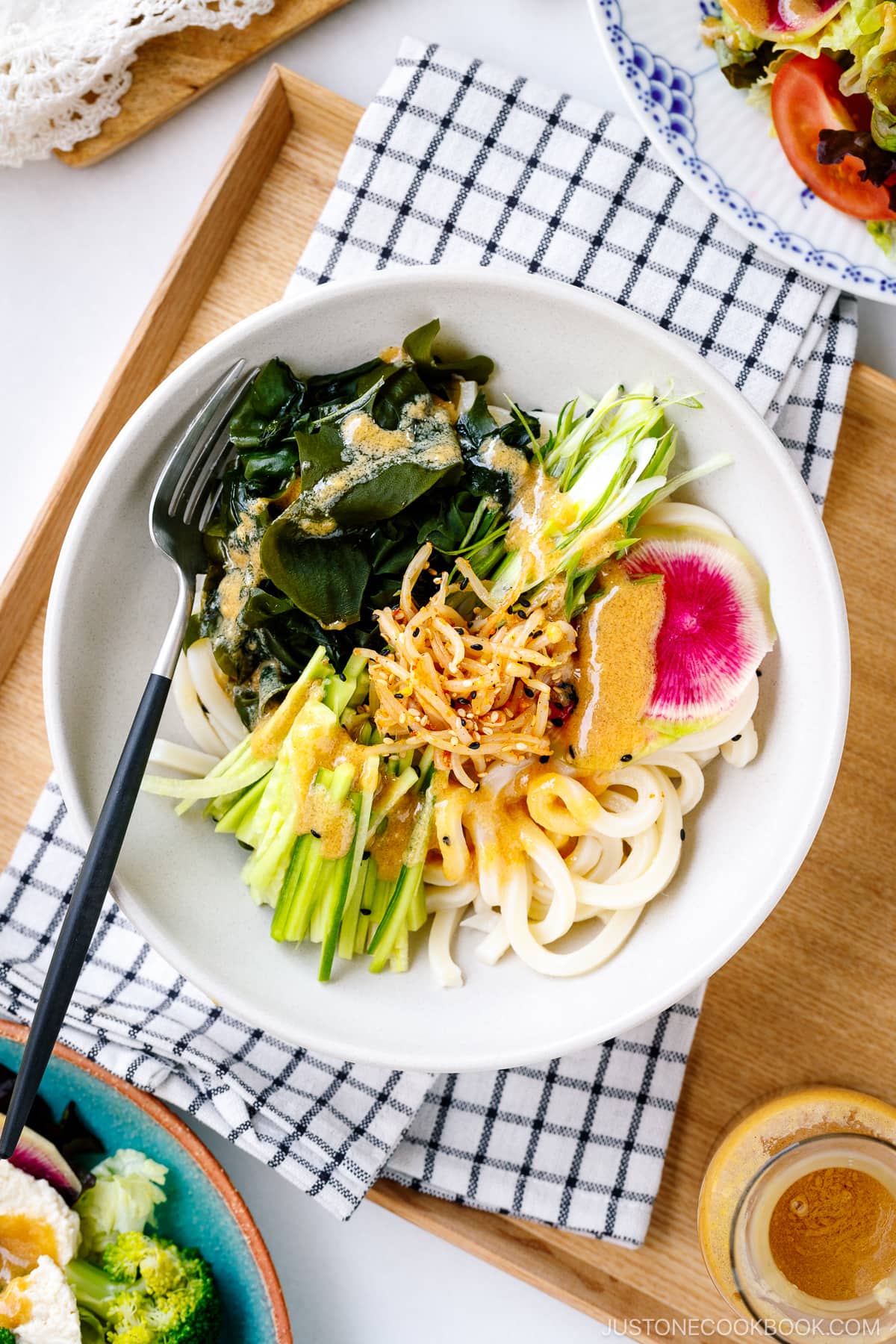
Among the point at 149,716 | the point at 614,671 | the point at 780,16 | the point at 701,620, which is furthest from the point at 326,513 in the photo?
the point at 780,16

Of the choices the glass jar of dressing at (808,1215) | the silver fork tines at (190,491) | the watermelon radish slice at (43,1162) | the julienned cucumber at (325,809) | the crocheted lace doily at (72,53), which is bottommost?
the watermelon radish slice at (43,1162)

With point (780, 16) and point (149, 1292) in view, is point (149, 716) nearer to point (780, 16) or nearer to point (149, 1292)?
point (149, 1292)

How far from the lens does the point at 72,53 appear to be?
8.63 feet

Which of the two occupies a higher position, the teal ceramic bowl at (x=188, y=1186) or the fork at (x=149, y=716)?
the fork at (x=149, y=716)

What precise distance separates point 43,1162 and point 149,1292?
413mm

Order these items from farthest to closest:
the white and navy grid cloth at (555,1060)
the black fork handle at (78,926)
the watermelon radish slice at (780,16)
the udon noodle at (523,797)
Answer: the white and navy grid cloth at (555,1060)
the watermelon radish slice at (780,16)
the udon noodle at (523,797)
the black fork handle at (78,926)

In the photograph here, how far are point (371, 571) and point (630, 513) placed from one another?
56 cm

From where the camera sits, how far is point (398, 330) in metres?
2.27

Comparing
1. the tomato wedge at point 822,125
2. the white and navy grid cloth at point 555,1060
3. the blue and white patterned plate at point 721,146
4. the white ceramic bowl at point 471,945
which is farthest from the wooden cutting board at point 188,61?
the tomato wedge at point 822,125

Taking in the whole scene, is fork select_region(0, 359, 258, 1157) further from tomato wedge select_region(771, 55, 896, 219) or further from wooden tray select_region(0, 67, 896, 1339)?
tomato wedge select_region(771, 55, 896, 219)

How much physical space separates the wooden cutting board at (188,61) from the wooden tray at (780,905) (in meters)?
0.19

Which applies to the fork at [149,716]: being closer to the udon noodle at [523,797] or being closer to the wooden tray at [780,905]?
the udon noodle at [523,797]

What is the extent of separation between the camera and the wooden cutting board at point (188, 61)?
2.67 m

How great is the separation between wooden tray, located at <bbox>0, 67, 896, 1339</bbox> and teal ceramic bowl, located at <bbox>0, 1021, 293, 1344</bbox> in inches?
14.0
